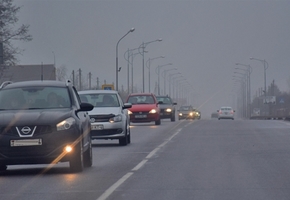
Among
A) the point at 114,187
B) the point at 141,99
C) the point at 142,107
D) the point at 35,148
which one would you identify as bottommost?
the point at 114,187

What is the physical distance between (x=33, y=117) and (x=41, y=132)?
338mm

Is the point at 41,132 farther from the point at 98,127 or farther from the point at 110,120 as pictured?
the point at 110,120

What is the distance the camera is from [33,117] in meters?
14.4

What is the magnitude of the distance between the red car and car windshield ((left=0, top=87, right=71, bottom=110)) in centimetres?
2640

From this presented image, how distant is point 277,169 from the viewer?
15.7 meters

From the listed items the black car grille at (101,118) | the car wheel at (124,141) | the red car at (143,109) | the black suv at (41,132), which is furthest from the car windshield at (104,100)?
the red car at (143,109)

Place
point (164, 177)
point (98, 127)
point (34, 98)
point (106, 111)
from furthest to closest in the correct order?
point (106, 111) < point (98, 127) < point (34, 98) < point (164, 177)

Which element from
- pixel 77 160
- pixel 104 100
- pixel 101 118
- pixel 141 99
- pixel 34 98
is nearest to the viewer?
pixel 77 160

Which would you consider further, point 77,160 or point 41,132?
point 77,160

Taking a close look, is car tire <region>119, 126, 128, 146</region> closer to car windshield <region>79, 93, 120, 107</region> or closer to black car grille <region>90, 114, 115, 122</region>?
black car grille <region>90, 114, 115, 122</region>

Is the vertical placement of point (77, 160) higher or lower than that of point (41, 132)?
lower

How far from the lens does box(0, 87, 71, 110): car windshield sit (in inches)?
611

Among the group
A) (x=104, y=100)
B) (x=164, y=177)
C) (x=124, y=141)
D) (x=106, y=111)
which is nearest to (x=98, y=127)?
(x=106, y=111)

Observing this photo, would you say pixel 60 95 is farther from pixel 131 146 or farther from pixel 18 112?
pixel 131 146
